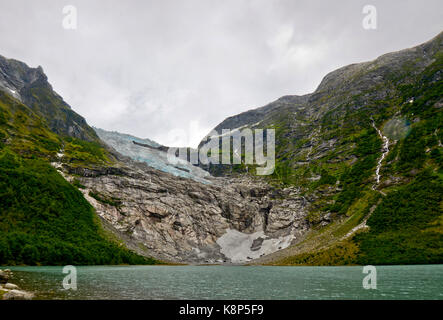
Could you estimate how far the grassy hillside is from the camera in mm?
75613

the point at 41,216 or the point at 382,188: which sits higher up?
the point at 382,188

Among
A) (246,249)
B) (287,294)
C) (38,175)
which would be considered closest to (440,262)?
(287,294)

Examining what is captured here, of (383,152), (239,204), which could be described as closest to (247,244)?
(239,204)

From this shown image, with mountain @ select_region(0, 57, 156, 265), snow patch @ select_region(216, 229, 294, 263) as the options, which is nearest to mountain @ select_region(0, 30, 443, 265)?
mountain @ select_region(0, 57, 156, 265)

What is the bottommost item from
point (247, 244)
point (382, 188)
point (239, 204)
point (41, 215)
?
point (247, 244)

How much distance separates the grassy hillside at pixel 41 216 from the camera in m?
75.6

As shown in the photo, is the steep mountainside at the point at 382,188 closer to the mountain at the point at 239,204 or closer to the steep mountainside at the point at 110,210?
the mountain at the point at 239,204

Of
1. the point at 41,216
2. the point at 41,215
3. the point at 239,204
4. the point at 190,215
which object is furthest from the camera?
the point at 239,204

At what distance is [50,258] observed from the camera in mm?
75375

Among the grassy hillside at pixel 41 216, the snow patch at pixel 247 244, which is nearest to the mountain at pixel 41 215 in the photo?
the grassy hillside at pixel 41 216

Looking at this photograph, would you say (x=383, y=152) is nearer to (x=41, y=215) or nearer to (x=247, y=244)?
(x=247, y=244)

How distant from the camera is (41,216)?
9331 cm

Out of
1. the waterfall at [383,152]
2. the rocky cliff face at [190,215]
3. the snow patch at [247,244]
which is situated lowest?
the snow patch at [247,244]
